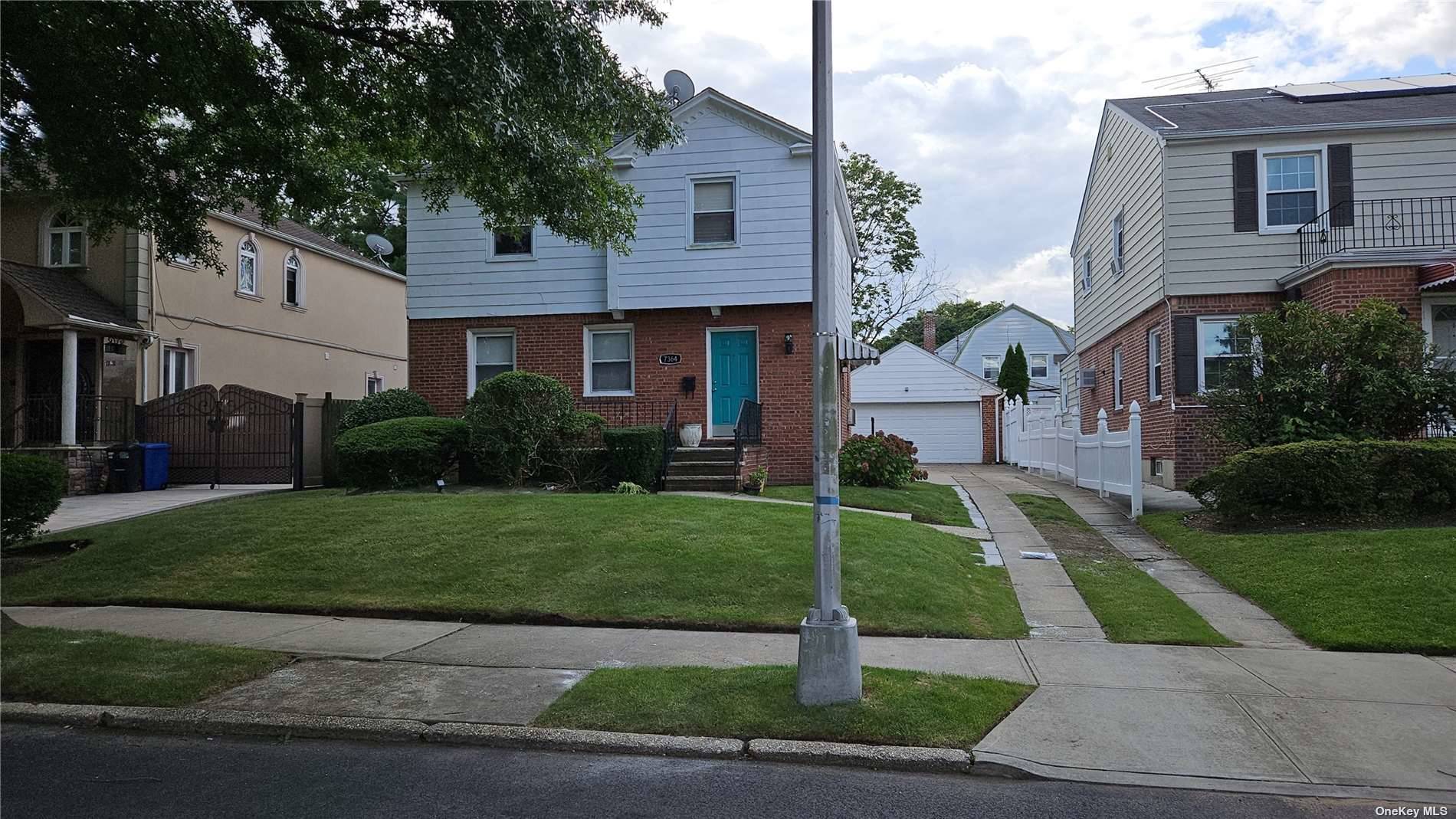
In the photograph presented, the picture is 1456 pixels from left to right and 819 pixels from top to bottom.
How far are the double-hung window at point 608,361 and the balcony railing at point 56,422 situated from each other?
9595 millimetres

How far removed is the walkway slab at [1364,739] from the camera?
15.2ft

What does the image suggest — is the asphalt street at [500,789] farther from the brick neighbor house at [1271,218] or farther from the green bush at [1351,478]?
the brick neighbor house at [1271,218]

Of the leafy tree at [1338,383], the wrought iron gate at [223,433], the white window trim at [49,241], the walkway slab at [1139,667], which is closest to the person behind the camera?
→ the walkway slab at [1139,667]

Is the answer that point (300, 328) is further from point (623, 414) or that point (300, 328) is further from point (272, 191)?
point (272, 191)

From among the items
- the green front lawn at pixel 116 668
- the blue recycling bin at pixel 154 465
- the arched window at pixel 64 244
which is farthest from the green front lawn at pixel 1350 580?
the arched window at pixel 64 244

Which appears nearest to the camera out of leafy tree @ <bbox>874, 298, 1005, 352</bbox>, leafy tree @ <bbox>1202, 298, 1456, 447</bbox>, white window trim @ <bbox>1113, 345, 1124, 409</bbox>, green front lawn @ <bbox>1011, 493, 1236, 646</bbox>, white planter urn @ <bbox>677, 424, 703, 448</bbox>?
green front lawn @ <bbox>1011, 493, 1236, 646</bbox>

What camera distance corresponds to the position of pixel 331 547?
33.0 ft

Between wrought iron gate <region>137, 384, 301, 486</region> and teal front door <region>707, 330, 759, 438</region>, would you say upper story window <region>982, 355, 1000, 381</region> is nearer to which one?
teal front door <region>707, 330, 759, 438</region>

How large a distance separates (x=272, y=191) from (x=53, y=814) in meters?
7.88

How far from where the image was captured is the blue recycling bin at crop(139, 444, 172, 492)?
59.0 ft

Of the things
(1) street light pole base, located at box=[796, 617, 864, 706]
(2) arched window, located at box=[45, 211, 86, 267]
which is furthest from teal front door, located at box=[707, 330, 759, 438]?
(2) arched window, located at box=[45, 211, 86, 267]

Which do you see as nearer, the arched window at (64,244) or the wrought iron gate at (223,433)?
the wrought iron gate at (223,433)

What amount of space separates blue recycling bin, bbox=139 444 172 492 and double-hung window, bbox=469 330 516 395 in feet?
20.9

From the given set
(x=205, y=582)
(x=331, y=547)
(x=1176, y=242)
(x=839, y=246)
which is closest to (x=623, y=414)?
(x=839, y=246)
